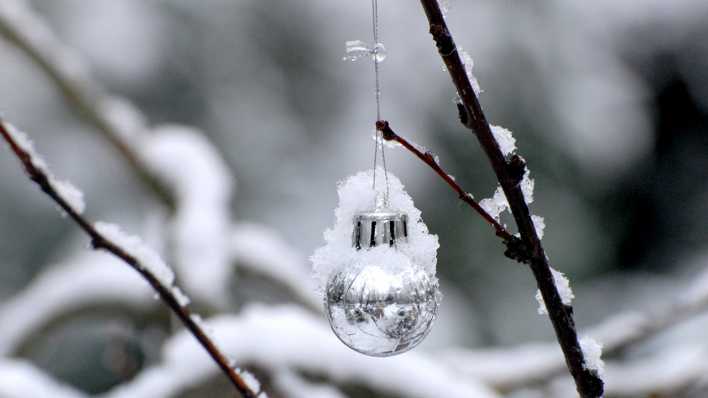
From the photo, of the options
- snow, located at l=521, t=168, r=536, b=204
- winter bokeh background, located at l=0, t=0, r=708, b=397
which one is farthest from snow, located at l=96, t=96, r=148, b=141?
winter bokeh background, located at l=0, t=0, r=708, b=397

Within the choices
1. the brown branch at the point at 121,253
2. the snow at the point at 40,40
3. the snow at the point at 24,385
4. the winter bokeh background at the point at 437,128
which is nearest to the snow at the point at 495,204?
the brown branch at the point at 121,253

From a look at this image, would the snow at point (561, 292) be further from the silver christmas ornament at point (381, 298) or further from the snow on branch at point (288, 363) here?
the snow on branch at point (288, 363)

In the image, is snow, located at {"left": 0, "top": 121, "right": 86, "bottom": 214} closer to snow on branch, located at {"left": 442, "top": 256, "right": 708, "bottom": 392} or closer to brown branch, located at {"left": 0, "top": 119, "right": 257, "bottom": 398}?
brown branch, located at {"left": 0, "top": 119, "right": 257, "bottom": 398}

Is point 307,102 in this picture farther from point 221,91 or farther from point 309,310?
point 309,310

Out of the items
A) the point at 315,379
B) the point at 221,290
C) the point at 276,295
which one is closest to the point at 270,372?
the point at 315,379

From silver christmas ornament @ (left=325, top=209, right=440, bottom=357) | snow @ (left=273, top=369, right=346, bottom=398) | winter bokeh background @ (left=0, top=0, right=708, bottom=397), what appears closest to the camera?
silver christmas ornament @ (left=325, top=209, right=440, bottom=357)

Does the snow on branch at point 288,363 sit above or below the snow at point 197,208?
below
